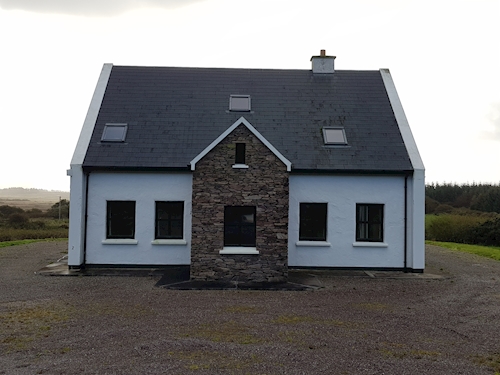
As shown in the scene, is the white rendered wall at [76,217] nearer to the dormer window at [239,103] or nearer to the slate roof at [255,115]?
the slate roof at [255,115]

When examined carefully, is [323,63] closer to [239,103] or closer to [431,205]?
[239,103]

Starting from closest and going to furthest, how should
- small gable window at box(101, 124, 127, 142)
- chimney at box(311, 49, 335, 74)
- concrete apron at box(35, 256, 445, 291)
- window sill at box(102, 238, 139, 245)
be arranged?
concrete apron at box(35, 256, 445, 291)
window sill at box(102, 238, 139, 245)
small gable window at box(101, 124, 127, 142)
chimney at box(311, 49, 335, 74)

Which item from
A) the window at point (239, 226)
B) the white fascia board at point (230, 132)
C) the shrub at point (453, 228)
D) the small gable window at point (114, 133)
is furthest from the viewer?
the shrub at point (453, 228)

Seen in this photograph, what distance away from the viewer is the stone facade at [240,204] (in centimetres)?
1488

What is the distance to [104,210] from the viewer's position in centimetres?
1689

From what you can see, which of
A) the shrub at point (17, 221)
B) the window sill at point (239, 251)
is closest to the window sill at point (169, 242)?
the window sill at point (239, 251)

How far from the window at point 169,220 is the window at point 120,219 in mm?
989

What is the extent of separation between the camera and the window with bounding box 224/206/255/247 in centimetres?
1548

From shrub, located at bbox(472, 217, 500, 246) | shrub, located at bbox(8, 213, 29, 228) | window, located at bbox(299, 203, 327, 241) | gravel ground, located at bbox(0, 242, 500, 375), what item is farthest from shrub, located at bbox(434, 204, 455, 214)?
shrub, located at bbox(8, 213, 29, 228)

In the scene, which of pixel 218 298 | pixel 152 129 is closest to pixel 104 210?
pixel 152 129

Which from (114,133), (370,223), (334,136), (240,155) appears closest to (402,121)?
(334,136)

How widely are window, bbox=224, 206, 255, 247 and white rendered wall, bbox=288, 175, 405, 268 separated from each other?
7.06ft

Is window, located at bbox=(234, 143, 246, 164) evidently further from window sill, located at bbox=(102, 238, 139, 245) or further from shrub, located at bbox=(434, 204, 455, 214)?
shrub, located at bbox=(434, 204, 455, 214)

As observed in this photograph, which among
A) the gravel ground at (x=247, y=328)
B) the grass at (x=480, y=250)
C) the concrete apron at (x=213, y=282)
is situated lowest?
the gravel ground at (x=247, y=328)
